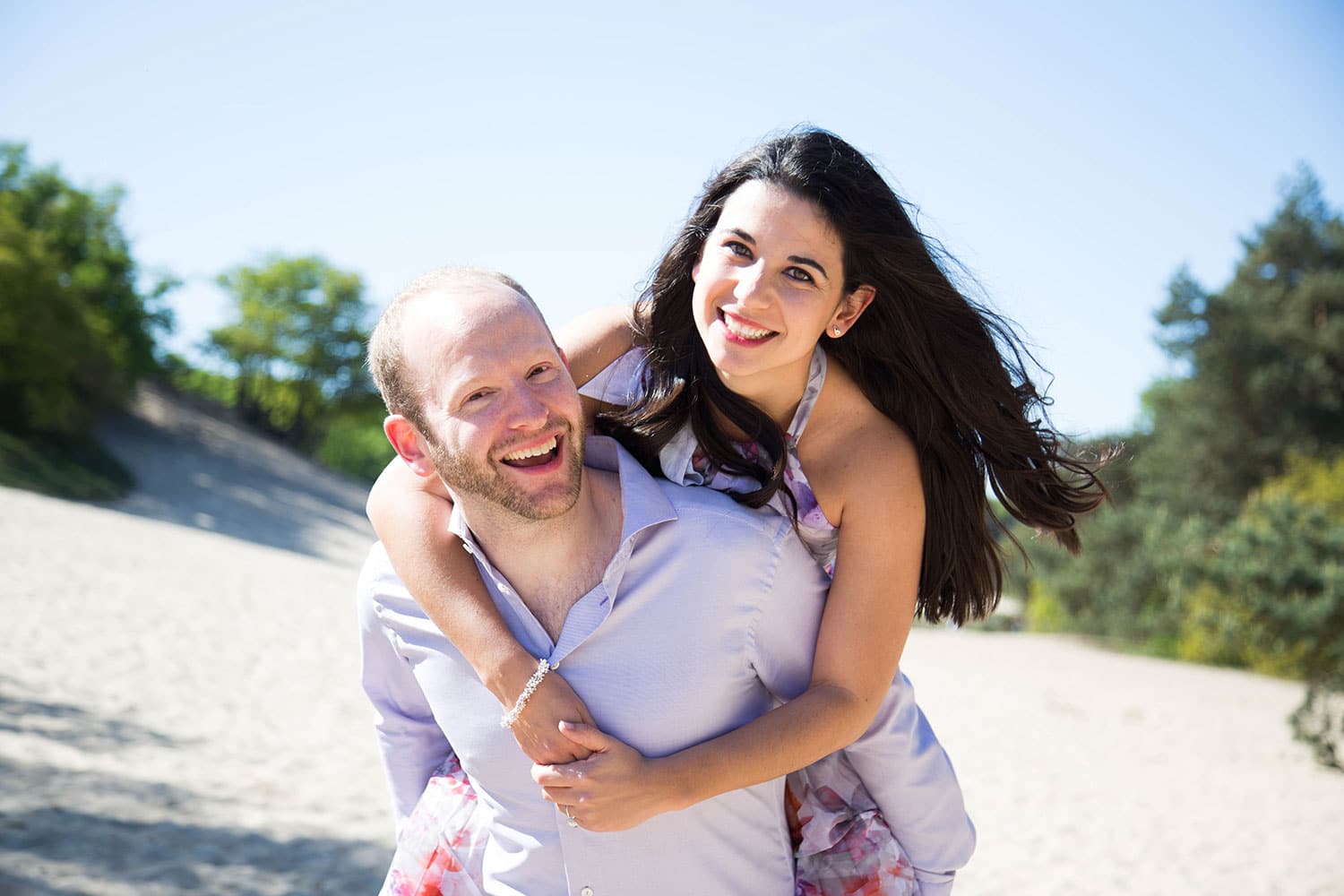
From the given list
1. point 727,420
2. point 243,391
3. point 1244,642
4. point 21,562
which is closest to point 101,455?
point 21,562

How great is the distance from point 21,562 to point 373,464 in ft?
144

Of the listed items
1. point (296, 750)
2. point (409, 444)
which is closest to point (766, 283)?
point (409, 444)

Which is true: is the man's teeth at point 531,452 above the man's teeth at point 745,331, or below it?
below

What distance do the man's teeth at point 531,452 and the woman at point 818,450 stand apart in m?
0.35

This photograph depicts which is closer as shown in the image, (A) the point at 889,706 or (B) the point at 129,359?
(A) the point at 889,706

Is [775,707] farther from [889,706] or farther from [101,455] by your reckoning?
[101,455]

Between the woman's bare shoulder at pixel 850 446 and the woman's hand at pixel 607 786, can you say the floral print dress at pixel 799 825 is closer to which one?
the woman's bare shoulder at pixel 850 446

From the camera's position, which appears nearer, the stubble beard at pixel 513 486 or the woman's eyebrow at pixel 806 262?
the stubble beard at pixel 513 486

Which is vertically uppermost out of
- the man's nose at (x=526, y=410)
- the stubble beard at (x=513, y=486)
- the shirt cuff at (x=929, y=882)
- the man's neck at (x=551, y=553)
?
the man's nose at (x=526, y=410)

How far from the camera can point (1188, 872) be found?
28.5 feet

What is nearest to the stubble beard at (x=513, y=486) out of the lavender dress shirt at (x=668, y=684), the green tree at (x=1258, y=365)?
the lavender dress shirt at (x=668, y=684)

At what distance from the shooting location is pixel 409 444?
8.77ft

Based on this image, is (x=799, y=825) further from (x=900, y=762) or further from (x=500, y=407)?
(x=500, y=407)

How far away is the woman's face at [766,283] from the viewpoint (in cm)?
272
